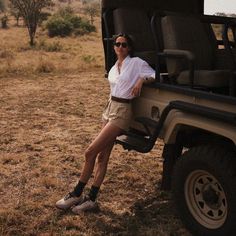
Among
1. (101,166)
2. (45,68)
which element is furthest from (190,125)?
(45,68)

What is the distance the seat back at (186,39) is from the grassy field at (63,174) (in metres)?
1.47

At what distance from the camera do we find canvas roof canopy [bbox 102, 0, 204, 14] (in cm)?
509

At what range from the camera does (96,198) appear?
475cm

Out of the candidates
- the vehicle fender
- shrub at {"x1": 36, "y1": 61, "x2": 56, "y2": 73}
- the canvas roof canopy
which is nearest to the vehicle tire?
the vehicle fender

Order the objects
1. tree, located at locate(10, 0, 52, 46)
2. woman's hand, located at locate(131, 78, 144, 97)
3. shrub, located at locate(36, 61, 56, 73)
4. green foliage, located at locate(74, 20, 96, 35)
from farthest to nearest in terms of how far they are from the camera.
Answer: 1. green foliage, located at locate(74, 20, 96, 35)
2. tree, located at locate(10, 0, 52, 46)
3. shrub, located at locate(36, 61, 56, 73)
4. woman's hand, located at locate(131, 78, 144, 97)

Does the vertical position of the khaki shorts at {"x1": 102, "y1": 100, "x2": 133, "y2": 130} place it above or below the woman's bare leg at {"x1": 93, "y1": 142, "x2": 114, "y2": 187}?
above

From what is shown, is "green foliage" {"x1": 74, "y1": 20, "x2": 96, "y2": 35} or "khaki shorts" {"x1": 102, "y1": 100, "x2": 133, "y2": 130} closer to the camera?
"khaki shorts" {"x1": 102, "y1": 100, "x2": 133, "y2": 130}

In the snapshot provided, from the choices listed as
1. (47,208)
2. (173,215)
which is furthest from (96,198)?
(173,215)

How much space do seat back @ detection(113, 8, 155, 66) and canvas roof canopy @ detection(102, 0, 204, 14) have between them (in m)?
0.09

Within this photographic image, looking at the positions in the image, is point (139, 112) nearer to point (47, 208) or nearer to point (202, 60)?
point (202, 60)

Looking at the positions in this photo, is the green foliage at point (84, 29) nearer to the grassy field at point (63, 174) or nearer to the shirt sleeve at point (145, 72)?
the grassy field at point (63, 174)

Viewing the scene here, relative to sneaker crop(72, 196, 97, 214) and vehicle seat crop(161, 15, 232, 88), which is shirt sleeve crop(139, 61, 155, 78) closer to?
vehicle seat crop(161, 15, 232, 88)

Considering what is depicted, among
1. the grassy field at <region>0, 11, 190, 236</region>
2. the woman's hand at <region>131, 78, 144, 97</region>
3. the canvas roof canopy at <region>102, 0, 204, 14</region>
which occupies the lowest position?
the grassy field at <region>0, 11, 190, 236</region>

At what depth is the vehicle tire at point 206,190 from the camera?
11.3 feet
